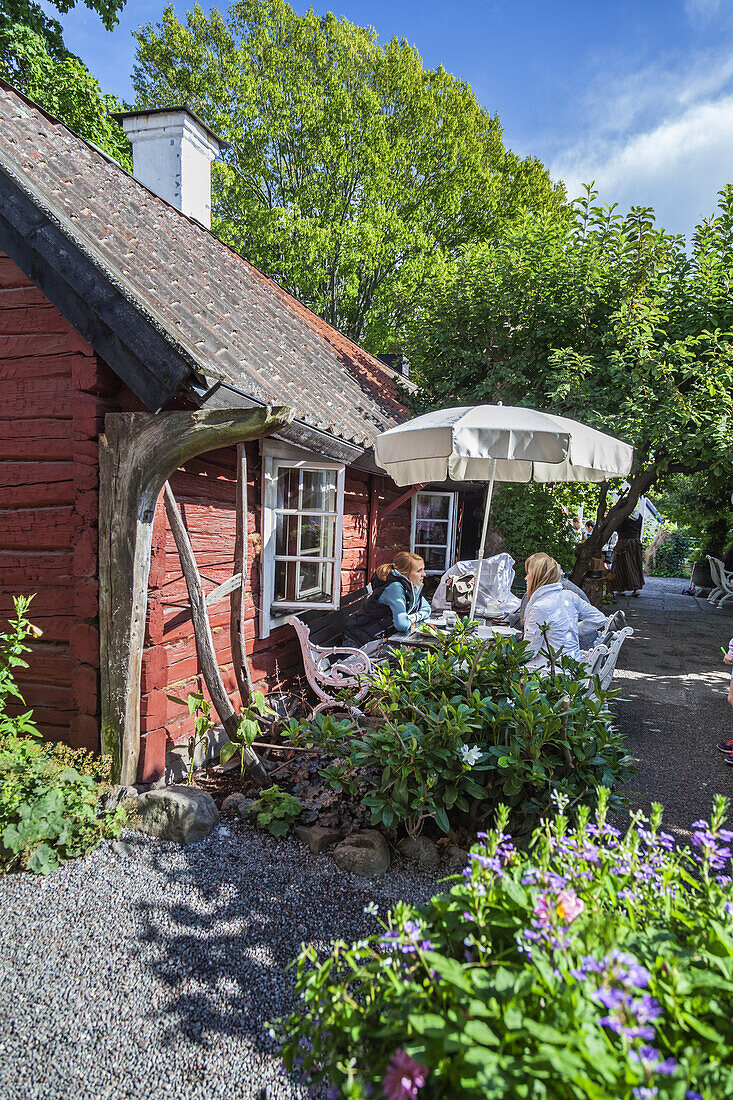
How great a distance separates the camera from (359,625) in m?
5.79

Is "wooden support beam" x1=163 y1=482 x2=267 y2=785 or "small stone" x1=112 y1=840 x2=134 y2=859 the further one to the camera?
"wooden support beam" x1=163 y1=482 x2=267 y2=785

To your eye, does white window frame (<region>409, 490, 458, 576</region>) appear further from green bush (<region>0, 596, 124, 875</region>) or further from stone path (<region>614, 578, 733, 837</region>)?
green bush (<region>0, 596, 124, 875</region>)

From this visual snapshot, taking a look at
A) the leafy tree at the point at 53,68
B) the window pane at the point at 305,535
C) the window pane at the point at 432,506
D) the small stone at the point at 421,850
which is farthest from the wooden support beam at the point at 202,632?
the leafy tree at the point at 53,68

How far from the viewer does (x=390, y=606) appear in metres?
5.60

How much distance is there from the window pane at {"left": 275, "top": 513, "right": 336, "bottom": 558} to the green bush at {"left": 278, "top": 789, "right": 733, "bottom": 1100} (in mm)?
4218

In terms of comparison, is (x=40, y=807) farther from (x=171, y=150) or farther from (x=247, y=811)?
(x=171, y=150)

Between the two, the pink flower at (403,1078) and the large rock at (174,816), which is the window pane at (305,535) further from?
the pink flower at (403,1078)

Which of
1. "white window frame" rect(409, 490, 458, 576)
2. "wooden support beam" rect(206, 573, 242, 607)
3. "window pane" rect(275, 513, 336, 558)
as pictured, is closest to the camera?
"wooden support beam" rect(206, 573, 242, 607)

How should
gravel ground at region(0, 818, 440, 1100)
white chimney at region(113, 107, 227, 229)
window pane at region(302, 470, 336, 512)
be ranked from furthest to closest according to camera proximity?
white chimney at region(113, 107, 227, 229), window pane at region(302, 470, 336, 512), gravel ground at region(0, 818, 440, 1100)

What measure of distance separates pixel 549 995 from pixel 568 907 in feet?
0.68

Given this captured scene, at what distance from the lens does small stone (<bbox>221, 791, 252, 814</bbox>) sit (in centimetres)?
374

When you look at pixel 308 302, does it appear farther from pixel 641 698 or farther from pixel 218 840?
pixel 218 840

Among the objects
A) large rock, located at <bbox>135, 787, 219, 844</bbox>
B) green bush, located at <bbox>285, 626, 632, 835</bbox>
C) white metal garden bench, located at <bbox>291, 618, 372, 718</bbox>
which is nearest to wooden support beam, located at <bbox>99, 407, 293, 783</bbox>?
large rock, located at <bbox>135, 787, 219, 844</bbox>

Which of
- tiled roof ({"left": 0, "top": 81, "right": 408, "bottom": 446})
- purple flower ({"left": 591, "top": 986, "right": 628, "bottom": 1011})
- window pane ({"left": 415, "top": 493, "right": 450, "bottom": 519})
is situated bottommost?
purple flower ({"left": 591, "top": 986, "right": 628, "bottom": 1011})
